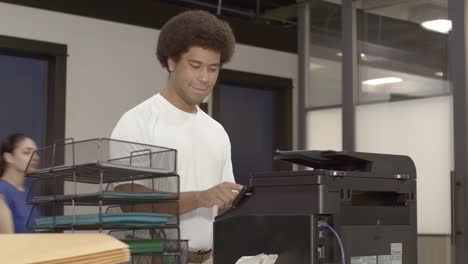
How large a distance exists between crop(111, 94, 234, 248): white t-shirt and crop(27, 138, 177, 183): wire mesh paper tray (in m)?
0.22

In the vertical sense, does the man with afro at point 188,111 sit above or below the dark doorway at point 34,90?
below

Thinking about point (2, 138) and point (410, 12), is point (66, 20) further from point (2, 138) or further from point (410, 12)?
point (410, 12)

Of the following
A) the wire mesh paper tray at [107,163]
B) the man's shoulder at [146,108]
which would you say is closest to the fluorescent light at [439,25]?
the man's shoulder at [146,108]

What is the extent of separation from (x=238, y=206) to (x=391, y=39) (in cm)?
338

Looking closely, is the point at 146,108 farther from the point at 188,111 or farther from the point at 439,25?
the point at 439,25

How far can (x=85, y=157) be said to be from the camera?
1.30 m

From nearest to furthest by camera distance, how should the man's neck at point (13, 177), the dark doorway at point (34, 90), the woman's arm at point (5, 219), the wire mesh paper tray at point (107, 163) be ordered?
the wire mesh paper tray at point (107, 163) → the woman's arm at point (5, 219) → the man's neck at point (13, 177) → the dark doorway at point (34, 90)

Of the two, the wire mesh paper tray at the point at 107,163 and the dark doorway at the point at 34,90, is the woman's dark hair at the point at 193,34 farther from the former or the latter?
the dark doorway at the point at 34,90

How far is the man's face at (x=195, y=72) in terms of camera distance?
1830 millimetres

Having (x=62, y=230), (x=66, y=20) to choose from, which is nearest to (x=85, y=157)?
(x=62, y=230)

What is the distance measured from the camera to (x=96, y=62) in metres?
5.17

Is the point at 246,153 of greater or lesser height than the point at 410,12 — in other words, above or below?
below

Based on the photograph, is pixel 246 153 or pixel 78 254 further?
pixel 246 153

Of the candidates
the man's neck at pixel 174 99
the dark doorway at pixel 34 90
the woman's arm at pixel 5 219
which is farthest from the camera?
the dark doorway at pixel 34 90
